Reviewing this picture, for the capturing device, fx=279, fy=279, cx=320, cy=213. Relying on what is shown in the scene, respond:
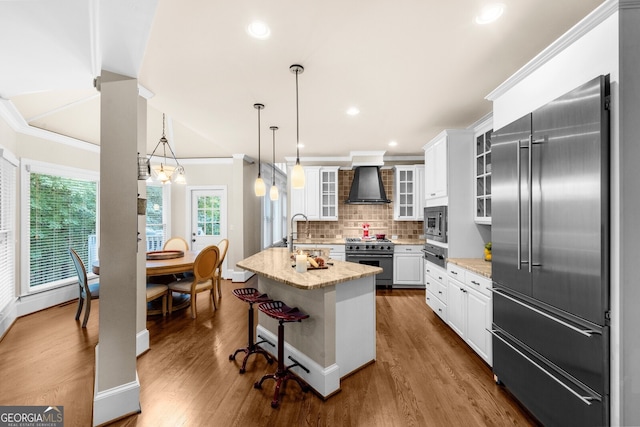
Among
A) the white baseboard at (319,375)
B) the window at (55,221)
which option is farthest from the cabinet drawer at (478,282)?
the window at (55,221)

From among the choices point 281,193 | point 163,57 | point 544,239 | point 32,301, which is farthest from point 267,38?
point 281,193

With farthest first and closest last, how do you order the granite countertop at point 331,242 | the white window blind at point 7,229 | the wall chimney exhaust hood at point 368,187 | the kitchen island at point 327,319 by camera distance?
the wall chimney exhaust hood at point 368,187 → the granite countertop at point 331,242 → the white window blind at point 7,229 → the kitchen island at point 327,319

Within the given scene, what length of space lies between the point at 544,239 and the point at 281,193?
28.9 feet

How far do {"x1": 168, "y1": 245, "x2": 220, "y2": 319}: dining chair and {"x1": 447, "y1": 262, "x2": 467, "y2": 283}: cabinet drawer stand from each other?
120 inches

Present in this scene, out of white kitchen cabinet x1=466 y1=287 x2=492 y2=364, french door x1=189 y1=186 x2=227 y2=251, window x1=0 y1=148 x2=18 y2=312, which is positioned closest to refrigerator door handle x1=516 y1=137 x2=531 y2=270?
white kitchen cabinet x1=466 y1=287 x2=492 y2=364

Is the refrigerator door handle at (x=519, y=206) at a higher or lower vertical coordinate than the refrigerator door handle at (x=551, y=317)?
higher

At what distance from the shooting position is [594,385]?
4.59 feet

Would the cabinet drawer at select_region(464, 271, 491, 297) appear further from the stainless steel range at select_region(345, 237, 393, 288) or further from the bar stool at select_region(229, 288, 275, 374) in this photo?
the stainless steel range at select_region(345, 237, 393, 288)

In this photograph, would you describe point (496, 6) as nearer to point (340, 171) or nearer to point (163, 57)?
point (163, 57)

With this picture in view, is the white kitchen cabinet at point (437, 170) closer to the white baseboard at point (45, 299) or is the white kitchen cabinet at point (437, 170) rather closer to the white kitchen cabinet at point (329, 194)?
the white kitchen cabinet at point (329, 194)

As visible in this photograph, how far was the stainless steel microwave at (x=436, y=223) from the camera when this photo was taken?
11.8 ft

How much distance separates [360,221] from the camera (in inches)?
235

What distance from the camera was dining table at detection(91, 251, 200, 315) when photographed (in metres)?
3.53

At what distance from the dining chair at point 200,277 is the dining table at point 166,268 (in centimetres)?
14
